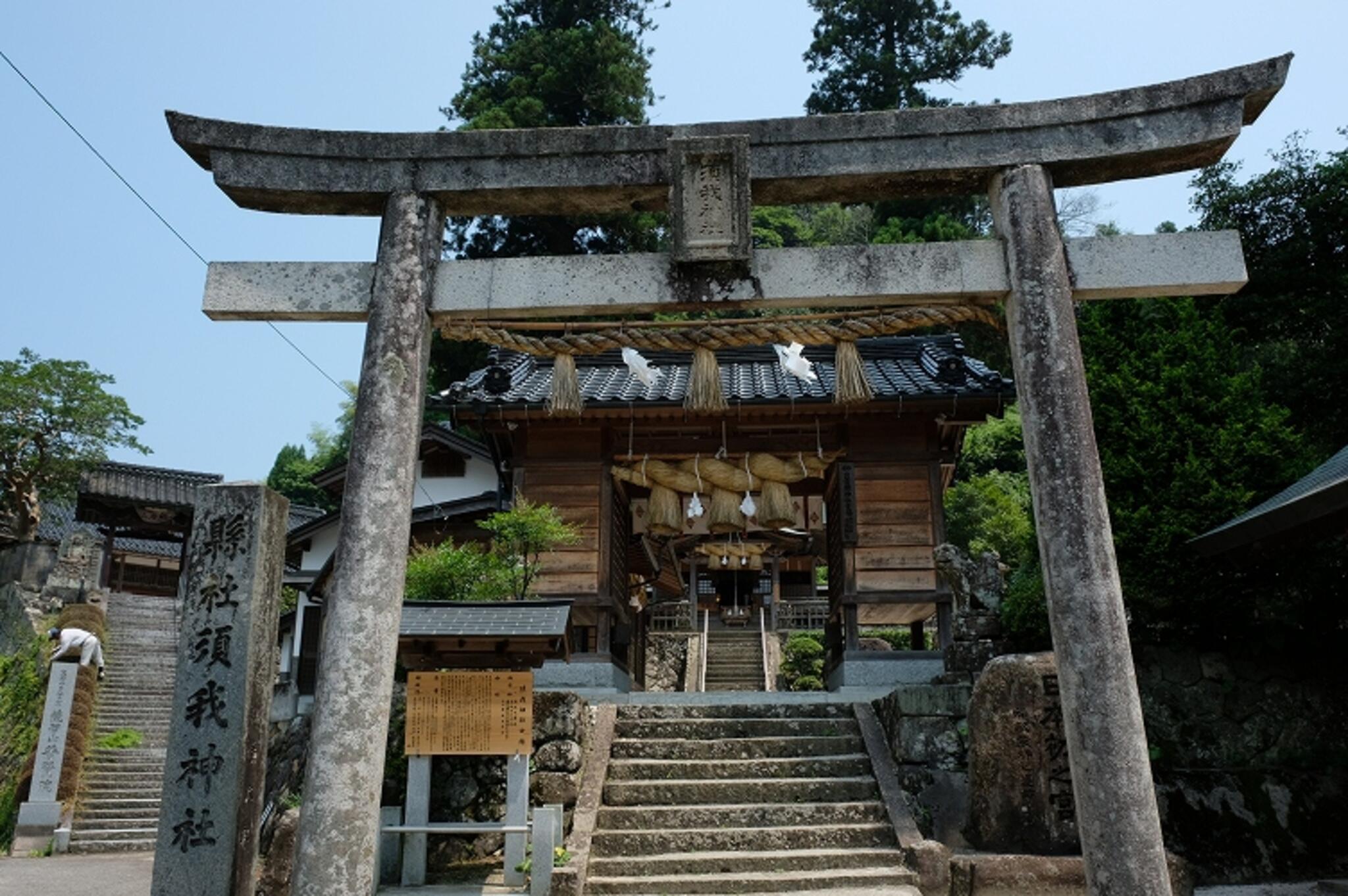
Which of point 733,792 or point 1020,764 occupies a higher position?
point 1020,764

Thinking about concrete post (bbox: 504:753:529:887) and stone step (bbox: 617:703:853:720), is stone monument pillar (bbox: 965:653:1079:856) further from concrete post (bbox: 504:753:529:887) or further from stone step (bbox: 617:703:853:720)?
concrete post (bbox: 504:753:529:887)

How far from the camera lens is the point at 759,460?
14477 mm

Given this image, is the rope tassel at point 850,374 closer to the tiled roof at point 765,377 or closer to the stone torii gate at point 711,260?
the stone torii gate at point 711,260

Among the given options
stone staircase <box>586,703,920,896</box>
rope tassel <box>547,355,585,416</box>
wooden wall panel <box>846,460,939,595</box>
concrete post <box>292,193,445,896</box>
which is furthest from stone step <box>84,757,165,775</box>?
concrete post <box>292,193,445,896</box>

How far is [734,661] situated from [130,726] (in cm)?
1364

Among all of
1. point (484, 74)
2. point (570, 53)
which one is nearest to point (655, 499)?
point (570, 53)

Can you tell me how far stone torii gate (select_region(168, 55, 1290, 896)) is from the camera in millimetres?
5480

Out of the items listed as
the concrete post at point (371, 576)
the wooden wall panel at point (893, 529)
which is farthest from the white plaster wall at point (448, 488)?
the concrete post at point (371, 576)

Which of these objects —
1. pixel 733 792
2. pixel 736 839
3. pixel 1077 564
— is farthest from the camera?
pixel 733 792

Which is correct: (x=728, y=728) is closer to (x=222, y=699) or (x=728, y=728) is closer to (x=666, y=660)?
(x=222, y=699)

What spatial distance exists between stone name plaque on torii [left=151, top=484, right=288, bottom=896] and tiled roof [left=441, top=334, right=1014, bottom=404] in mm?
7127

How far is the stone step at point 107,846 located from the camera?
629 inches

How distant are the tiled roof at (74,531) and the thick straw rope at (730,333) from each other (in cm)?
3445

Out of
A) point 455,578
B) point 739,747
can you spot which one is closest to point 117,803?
point 455,578
